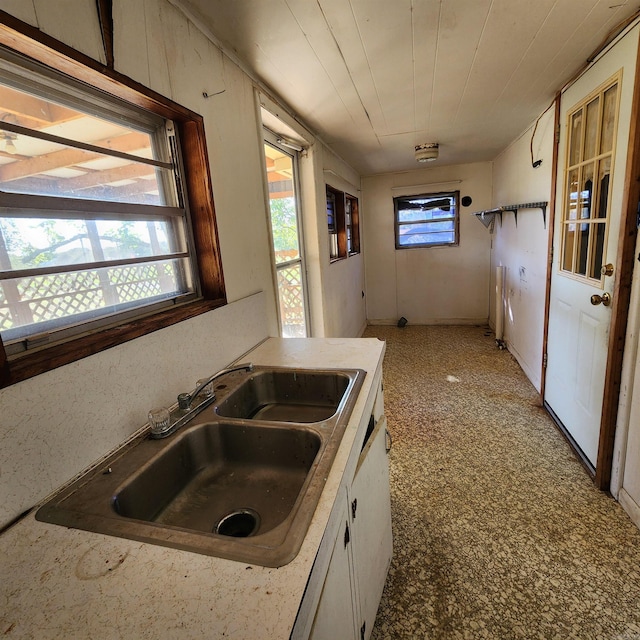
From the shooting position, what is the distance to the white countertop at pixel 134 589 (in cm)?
51

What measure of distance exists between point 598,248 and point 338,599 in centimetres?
205

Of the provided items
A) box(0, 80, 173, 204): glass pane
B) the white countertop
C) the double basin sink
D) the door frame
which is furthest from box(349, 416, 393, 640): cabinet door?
the door frame

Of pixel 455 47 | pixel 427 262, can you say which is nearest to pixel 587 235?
pixel 455 47

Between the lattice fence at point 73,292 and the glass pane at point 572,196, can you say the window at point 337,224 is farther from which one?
the lattice fence at point 73,292

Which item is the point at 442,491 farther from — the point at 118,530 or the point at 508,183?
the point at 508,183

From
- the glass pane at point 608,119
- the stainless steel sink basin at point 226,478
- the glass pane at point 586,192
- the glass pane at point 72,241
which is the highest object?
the glass pane at point 608,119

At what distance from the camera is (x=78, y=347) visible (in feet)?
2.82

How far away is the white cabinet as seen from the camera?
2.43 feet

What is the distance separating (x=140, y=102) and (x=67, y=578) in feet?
4.21

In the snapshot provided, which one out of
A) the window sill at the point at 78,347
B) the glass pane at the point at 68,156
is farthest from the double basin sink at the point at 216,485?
the glass pane at the point at 68,156

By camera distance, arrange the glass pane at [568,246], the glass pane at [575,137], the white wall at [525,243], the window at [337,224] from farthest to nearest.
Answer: the window at [337,224], the white wall at [525,243], the glass pane at [568,246], the glass pane at [575,137]

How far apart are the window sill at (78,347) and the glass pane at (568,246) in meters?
2.28

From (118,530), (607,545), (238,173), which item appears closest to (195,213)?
(238,173)

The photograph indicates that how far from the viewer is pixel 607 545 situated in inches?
59.4
